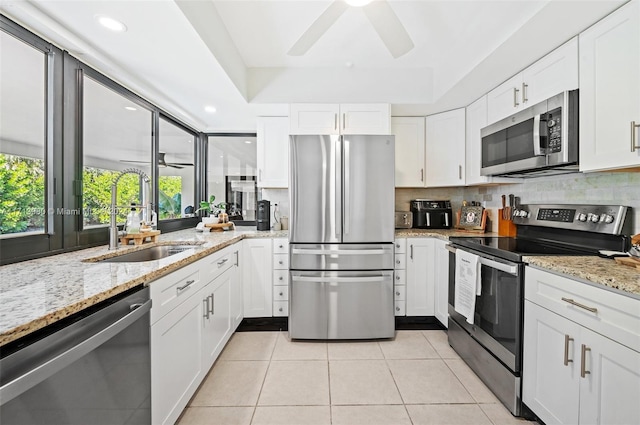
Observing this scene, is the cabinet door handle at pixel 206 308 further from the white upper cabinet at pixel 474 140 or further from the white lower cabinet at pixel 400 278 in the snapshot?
the white upper cabinet at pixel 474 140

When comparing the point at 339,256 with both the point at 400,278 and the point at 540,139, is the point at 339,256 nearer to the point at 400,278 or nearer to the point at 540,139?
the point at 400,278

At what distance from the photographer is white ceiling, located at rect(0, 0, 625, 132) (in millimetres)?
1470

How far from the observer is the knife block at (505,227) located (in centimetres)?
250

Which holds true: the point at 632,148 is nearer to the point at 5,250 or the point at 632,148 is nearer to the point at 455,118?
the point at 455,118

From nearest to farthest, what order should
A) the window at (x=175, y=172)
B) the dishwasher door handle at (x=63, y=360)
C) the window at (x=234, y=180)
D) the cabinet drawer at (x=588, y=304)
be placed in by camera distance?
the dishwasher door handle at (x=63, y=360) < the cabinet drawer at (x=588, y=304) < the window at (x=175, y=172) < the window at (x=234, y=180)

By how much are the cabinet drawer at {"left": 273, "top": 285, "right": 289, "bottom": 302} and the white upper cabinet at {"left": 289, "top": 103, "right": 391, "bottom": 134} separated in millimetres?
1538

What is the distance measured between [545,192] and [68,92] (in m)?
3.38

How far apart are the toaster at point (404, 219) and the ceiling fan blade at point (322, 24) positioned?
1969mm

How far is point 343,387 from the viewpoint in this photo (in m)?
1.90

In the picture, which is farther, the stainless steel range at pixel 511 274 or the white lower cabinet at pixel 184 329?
the stainless steel range at pixel 511 274

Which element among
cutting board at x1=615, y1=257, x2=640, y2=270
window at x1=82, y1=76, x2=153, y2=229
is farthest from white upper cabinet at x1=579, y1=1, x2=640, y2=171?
window at x1=82, y1=76, x2=153, y2=229

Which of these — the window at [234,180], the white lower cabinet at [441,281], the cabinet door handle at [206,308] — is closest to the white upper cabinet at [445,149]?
the white lower cabinet at [441,281]

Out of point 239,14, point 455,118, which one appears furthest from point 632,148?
point 239,14

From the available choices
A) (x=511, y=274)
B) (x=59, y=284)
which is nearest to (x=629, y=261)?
(x=511, y=274)
